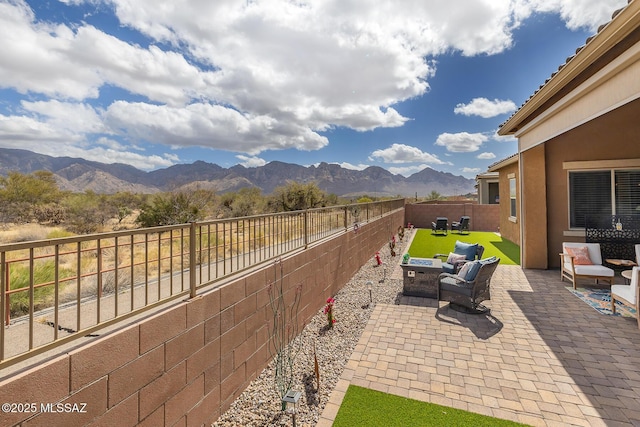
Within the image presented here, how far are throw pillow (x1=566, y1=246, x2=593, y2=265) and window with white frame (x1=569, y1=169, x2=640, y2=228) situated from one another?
1659 millimetres

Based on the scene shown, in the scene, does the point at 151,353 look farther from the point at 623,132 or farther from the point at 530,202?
the point at 623,132

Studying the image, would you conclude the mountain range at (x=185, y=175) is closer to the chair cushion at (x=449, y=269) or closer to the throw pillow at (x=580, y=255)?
the chair cushion at (x=449, y=269)

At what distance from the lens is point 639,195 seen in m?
7.81

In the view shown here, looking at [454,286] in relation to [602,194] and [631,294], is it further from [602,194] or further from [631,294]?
[602,194]

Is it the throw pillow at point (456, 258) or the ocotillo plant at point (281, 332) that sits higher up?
the throw pillow at point (456, 258)

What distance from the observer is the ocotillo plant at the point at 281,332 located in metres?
3.82

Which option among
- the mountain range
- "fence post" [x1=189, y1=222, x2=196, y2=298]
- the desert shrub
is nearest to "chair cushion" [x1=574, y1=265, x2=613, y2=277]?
"fence post" [x1=189, y1=222, x2=196, y2=298]

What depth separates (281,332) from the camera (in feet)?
13.9

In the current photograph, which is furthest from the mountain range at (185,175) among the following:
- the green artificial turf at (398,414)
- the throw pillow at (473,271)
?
the green artificial turf at (398,414)

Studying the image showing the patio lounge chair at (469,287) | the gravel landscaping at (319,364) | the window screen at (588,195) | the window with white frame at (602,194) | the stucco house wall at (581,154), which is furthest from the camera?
the window screen at (588,195)

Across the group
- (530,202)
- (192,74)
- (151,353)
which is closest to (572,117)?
(530,202)

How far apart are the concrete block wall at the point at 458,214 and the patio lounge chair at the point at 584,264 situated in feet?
35.3

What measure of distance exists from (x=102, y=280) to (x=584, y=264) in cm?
1050

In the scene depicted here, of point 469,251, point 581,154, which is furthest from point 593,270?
point 581,154
